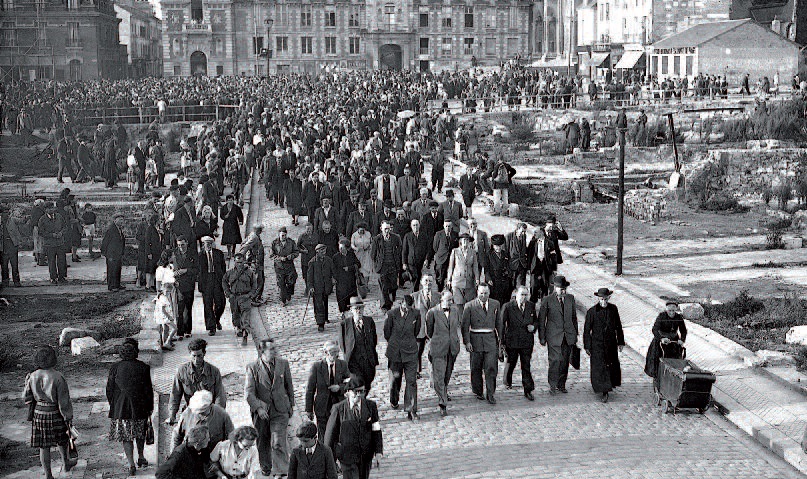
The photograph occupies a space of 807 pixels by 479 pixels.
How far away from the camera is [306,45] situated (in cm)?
9019

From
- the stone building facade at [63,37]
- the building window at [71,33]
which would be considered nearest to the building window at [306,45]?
the stone building facade at [63,37]

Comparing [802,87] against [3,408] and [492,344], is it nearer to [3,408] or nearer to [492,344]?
[492,344]

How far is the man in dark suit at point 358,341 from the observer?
37.0 ft

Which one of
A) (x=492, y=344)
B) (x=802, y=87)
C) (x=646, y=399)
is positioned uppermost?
(x=802, y=87)

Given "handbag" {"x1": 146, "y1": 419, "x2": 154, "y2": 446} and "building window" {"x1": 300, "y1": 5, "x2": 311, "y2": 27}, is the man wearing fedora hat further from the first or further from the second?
"building window" {"x1": 300, "y1": 5, "x2": 311, "y2": 27}

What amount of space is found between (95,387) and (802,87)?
4361 centimetres

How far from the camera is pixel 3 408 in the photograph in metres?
12.1

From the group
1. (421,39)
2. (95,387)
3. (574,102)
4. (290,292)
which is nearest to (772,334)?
(290,292)

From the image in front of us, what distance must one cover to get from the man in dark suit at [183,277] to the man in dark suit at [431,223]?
407cm

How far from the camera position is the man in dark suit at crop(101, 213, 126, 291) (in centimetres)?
1792

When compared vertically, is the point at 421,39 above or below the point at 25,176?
above

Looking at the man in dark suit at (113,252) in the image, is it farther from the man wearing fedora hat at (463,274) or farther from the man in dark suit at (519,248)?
the man in dark suit at (519,248)

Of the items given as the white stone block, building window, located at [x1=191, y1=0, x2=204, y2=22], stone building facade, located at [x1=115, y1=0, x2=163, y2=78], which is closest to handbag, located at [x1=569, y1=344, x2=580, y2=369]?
the white stone block

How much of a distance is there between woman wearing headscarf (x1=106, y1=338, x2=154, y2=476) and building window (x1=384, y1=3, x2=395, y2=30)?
3223 inches
